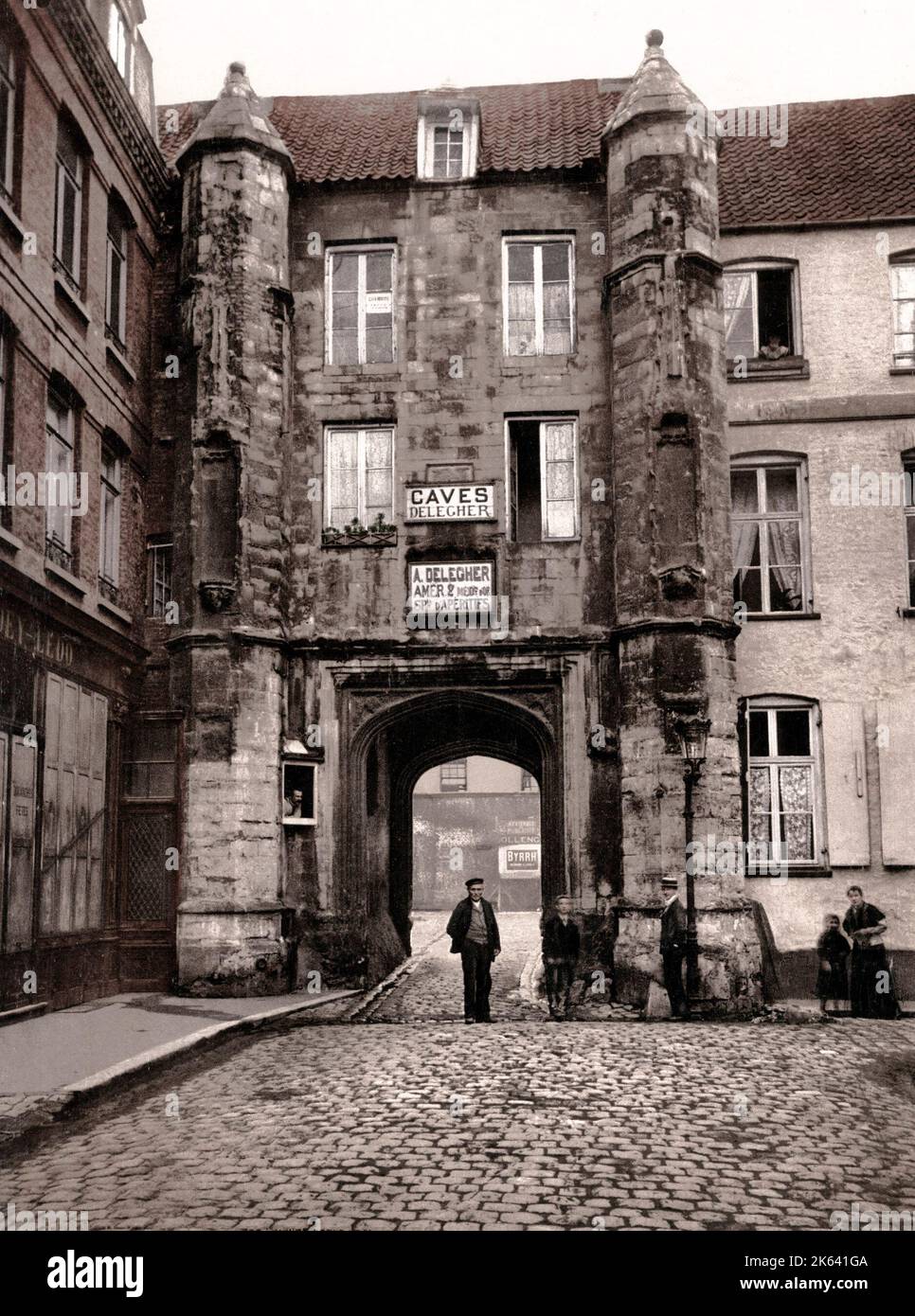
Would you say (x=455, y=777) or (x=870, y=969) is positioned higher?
(x=455, y=777)

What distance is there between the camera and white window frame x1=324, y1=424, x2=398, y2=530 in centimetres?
1911

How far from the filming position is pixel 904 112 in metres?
21.2

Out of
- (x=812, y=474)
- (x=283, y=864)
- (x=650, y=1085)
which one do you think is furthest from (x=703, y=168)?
(x=650, y=1085)

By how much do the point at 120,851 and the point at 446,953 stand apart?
9955 millimetres

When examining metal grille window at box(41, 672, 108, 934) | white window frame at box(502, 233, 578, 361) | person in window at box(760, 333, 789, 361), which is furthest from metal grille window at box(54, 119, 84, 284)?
person in window at box(760, 333, 789, 361)

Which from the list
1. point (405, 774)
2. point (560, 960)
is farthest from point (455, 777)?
point (560, 960)

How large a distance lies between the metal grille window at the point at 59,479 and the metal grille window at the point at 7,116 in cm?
245

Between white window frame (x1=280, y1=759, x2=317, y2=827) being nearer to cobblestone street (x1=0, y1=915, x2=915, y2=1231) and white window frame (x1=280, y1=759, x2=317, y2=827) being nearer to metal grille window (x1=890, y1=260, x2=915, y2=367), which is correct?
cobblestone street (x1=0, y1=915, x2=915, y2=1231)

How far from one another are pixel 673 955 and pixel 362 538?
279 inches

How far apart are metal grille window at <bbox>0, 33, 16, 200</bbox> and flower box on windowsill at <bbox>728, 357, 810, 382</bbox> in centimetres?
1006

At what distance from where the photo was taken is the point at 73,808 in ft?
52.2

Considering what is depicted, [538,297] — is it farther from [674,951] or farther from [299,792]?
[674,951]

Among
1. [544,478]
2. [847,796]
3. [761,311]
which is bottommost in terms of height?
[847,796]
